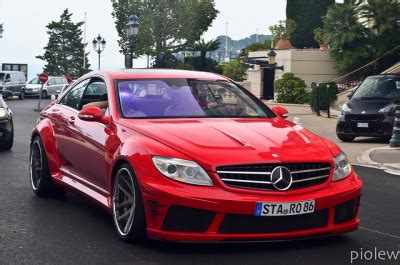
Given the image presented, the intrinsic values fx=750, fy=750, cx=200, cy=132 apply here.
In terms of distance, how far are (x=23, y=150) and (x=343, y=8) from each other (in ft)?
79.5

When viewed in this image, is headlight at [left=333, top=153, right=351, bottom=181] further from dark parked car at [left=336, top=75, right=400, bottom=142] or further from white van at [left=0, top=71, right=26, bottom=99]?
white van at [left=0, top=71, right=26, bottom=99]

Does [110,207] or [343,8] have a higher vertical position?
[343,8]

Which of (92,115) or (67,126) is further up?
(92,115)

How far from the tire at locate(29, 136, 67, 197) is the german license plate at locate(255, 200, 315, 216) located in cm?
361

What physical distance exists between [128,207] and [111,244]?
1.12 feet

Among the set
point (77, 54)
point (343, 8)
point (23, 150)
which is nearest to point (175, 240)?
point (23, 150)

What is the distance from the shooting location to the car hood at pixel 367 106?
18250 millimetres

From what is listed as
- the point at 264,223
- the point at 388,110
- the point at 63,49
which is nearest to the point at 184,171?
the point at 264,223

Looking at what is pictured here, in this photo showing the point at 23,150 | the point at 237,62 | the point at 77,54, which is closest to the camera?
the point at 23,150

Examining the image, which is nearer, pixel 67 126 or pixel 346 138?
pixel 67 126

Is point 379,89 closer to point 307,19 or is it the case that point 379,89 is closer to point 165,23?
point 307,19

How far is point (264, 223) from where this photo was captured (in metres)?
5.62

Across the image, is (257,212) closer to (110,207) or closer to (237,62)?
(110,207)

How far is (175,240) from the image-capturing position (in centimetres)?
569
